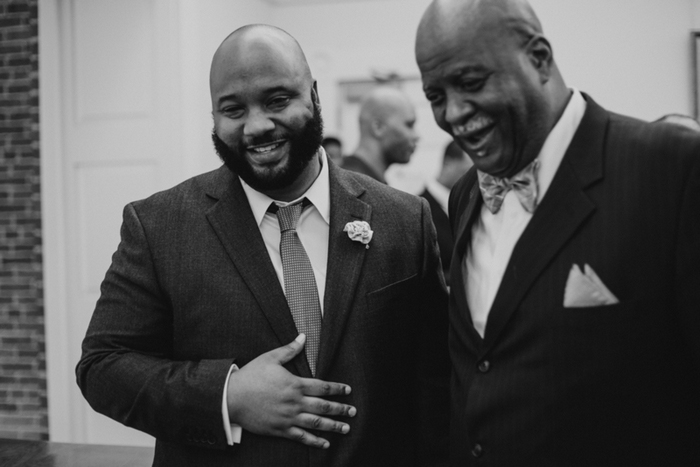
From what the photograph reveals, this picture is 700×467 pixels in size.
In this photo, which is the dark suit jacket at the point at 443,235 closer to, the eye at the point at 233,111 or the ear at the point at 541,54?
the eye at the point at 233,111

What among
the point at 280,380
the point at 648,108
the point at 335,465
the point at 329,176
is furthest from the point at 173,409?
the point at 648,108

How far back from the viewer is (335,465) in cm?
166

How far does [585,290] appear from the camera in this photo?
1.27 m

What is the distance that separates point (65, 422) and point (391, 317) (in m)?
3.87

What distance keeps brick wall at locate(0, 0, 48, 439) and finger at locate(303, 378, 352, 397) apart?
3905 millimetres

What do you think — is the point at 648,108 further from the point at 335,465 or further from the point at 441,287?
the point at 335,465

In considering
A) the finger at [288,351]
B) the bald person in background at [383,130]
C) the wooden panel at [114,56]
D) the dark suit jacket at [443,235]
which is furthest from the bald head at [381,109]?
the finger at [288,351]

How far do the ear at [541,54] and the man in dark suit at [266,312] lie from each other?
0.65 meters

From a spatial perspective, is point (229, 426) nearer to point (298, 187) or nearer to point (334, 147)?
point (298, 187)

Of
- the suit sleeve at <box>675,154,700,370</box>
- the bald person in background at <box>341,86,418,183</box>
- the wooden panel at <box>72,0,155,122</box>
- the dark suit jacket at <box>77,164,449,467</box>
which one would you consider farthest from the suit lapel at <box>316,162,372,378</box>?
the wooden panel at <box>72,0,155,122</box>

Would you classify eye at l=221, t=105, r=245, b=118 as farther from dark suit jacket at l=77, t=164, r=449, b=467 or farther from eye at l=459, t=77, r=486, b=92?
eye at l=459, t=77, r=486, b=92

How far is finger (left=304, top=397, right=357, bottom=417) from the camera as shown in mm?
1623

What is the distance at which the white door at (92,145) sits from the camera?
4668 millimetres

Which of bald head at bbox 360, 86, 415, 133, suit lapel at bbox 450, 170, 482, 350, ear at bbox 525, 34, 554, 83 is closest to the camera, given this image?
ear at bbox 525, 34, 554, 83
